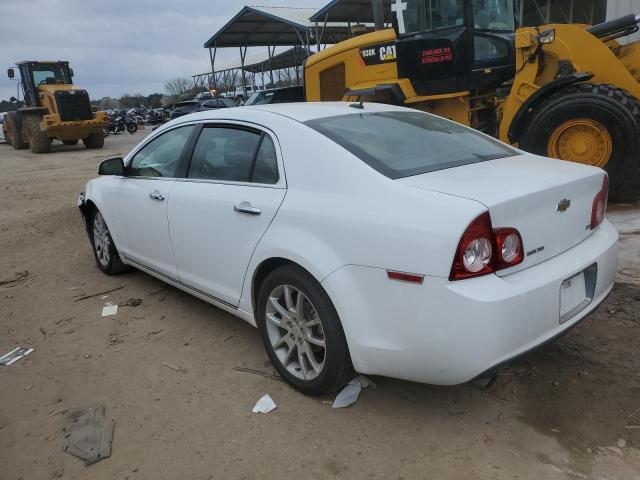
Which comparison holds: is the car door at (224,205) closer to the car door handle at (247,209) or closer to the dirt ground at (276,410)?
the car door handle at (247,209)

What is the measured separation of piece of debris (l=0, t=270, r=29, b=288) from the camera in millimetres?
5141

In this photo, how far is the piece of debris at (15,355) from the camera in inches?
141

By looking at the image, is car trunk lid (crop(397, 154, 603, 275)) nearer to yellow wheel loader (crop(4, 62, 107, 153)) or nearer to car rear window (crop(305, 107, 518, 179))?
car rear window (crop(305, 107, 518, 179))

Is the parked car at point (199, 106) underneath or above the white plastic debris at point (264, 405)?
above

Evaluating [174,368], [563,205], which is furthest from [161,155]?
[563,205]

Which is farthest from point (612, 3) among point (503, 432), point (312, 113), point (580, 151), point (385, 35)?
point (503, 432)

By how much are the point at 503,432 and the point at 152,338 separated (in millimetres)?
2398

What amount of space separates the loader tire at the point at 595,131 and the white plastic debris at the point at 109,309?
4.75 m

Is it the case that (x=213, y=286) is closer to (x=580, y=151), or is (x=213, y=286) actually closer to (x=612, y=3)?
(x=580, y=151)

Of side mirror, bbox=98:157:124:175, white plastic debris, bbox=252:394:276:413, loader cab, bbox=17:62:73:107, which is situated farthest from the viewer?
loader cab, bbox=17:62:73:107

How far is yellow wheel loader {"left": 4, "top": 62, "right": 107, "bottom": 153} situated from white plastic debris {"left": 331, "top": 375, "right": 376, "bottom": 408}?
62.1ft

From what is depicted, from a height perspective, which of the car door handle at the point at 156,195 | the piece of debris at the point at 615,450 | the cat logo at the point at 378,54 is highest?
the cat logo at the point at 378,54

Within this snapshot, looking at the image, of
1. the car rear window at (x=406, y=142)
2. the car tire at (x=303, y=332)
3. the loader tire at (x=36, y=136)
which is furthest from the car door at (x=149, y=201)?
the loader tire at (x=36, y=136)

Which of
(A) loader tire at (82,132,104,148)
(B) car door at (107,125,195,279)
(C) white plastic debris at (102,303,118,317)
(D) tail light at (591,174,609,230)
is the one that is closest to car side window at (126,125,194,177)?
(B) car door at (107,125,195,279)
